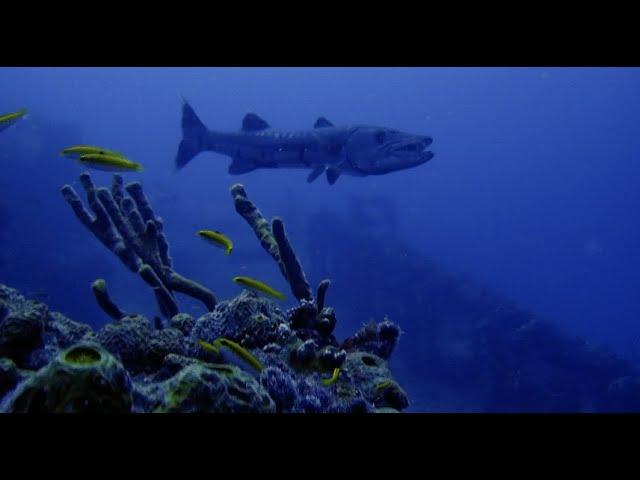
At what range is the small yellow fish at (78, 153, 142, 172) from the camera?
4.20m

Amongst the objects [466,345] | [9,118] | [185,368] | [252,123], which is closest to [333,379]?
[185,368]

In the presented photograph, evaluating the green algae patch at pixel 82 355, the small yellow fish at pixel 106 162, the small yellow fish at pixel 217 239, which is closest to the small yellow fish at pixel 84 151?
the small yellow fish at pixel 106 162

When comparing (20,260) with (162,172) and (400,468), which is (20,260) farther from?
(162,172)

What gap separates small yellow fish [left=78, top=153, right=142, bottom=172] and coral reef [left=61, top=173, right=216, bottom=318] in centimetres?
118

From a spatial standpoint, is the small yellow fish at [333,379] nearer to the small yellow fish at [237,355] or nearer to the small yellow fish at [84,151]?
the small yellow fish at [237,355]

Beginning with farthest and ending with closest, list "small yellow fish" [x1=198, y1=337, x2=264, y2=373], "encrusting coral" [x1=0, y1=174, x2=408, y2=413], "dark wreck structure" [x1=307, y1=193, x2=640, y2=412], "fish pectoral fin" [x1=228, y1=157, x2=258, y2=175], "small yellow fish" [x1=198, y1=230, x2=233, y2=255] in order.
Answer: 1. "dark wreck structure" [x1=307, y1=193, x2=640, y2=412]
2. "fish pectoral fin" [x1=228, y1=157, x2=258, y2=175]
3. "small yellow fish" [x1=198, y1=230, x2=233, y2=255]
4. "small yellow fish" [x1=198, y1=337, x2=264, y2=373]
5. "encrusting coral" [x1=0, y1=174, x2=408, y2=413]

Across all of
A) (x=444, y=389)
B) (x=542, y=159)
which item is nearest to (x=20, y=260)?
(x=444, y=389)

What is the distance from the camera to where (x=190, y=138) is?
8.76 m

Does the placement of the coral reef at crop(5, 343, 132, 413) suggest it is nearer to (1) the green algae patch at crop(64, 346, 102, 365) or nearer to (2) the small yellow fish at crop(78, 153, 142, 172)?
(1) the green algae patch at crop(64, 346, 102, 365)

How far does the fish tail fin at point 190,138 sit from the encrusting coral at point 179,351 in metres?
2.85

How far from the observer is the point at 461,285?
68.8 ft

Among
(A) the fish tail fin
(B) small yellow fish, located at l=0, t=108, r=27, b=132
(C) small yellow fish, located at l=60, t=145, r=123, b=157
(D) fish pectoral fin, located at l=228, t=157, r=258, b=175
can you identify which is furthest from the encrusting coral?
(D) fish pectoral fin, located at l=228, t=157, r=258, b=175

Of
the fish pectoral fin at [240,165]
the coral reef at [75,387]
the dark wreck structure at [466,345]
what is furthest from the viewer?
the dark wreck structure at [466,345]

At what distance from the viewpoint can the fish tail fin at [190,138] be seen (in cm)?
862
